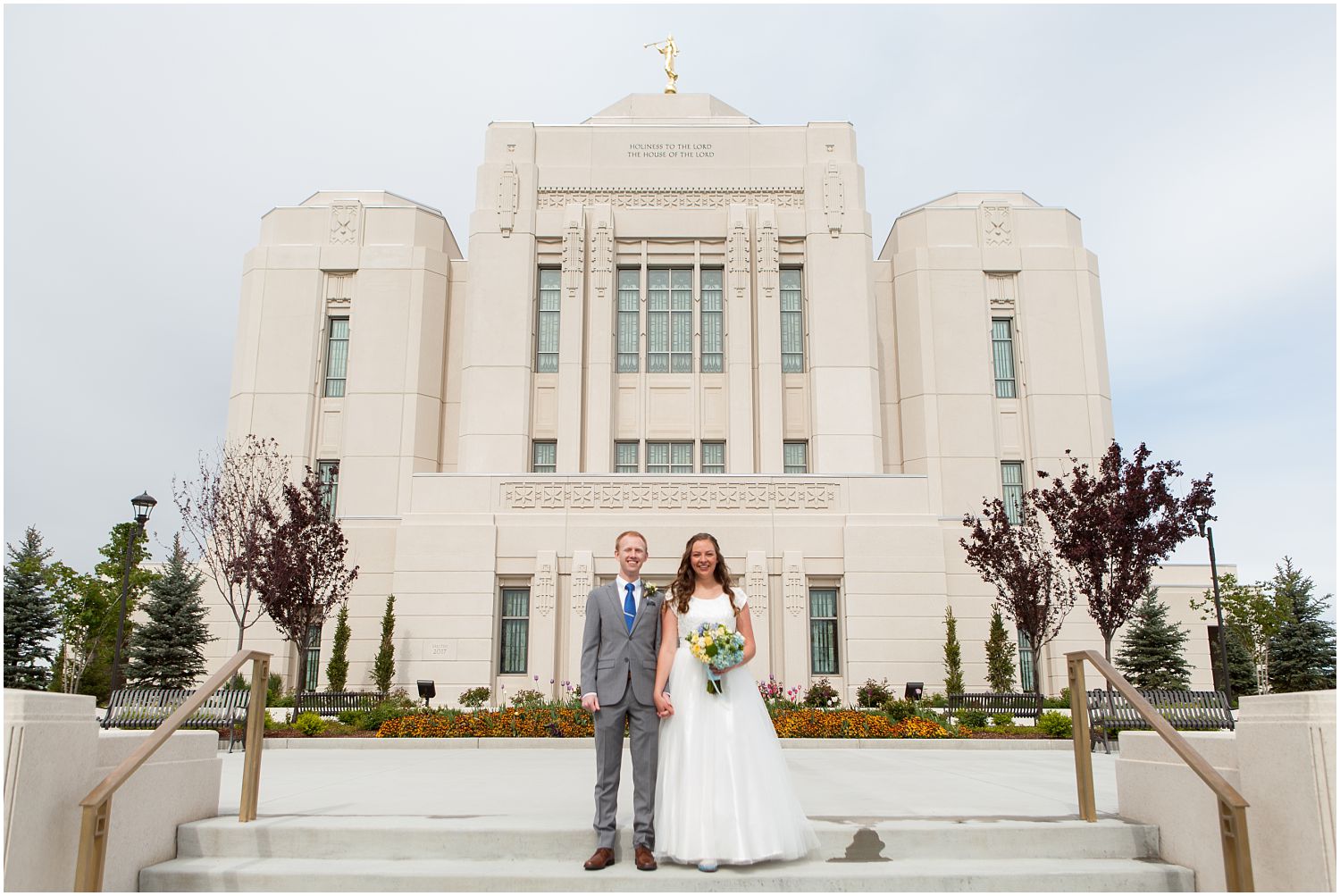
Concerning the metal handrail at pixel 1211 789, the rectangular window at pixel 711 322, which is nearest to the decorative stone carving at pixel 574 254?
the rectangular window at pixel 711 322

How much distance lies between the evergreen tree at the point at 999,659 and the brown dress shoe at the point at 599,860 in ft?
63.9

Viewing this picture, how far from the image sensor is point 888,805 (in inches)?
300

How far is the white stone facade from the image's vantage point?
27.8 metres

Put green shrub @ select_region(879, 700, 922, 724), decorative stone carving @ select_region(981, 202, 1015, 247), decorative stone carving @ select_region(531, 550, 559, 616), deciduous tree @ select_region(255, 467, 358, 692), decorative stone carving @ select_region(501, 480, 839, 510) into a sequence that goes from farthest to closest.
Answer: decorative stone carving @ select_region(981, 202, 1015, 247) → decorative stone carving @ select_region(501, 480, 839, 510) → decorative stone carving @ select_region(531, 550, 559, 616) → deciduous tree @ select_region(255, 467, 358, 692) → green shrub @ select_region(879, 700, 922, 724)

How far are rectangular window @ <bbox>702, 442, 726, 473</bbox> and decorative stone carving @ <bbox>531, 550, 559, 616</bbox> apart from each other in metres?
6.97

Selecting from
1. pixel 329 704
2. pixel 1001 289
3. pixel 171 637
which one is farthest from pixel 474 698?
pixel 1001 289

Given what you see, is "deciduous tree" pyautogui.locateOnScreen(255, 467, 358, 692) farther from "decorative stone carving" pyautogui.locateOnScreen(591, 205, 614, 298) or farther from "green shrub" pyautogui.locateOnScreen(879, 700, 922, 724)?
"green shrub" pyautogui.locateOnScreen(879, 700, 922, 724)

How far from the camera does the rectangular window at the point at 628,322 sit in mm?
29000

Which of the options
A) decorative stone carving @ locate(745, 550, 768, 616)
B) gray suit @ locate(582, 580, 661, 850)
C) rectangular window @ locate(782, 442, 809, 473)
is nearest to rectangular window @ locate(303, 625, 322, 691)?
decorative stone carving @ locate(745, 550, 768, 616)

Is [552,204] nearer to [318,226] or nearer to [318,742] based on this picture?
[318,226]

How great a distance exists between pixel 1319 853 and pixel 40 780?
6.95 m

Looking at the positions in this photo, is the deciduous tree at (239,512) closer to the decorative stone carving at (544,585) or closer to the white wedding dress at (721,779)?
the decorative stone carving at (544,585)

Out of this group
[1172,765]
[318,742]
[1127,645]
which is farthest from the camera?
[1127,645]

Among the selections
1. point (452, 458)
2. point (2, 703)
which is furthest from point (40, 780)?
point (452, 458)
